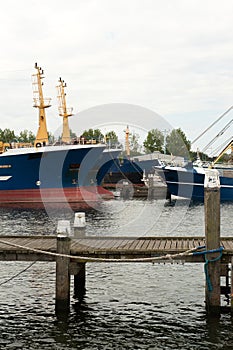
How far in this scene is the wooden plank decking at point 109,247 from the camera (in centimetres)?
1591

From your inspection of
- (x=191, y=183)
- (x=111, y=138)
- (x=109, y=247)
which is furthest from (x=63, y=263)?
(x=111, y=138)

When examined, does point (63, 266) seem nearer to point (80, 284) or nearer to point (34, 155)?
point (80, 284)

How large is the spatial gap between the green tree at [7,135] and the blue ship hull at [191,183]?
8268cm

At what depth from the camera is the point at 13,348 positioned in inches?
548

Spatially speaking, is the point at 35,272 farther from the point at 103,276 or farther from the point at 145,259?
the point at 145,259

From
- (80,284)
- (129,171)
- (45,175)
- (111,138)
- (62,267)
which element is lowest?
(80,284)

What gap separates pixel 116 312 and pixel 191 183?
5100cm

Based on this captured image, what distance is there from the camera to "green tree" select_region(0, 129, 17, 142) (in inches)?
5645

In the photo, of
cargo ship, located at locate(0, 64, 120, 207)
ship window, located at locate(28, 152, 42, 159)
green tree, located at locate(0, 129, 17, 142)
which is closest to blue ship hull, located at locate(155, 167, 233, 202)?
cargo ship, located at locate(0, 64, 120, 207)

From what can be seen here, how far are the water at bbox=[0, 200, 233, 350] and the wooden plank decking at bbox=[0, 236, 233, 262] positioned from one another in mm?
1901

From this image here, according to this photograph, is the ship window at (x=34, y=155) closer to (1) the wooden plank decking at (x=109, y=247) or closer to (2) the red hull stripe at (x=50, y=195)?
(2) the red hull stripe at (x=50, y=195)

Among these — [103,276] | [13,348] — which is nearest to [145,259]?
[13,348]

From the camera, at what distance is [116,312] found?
54.2 ft

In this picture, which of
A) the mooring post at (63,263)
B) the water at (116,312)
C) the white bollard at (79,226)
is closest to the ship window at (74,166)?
the water at (116,312)
